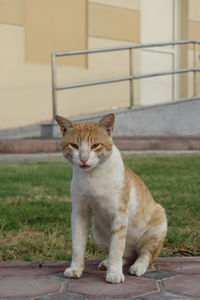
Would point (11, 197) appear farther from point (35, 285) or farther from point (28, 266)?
point (35, 285)

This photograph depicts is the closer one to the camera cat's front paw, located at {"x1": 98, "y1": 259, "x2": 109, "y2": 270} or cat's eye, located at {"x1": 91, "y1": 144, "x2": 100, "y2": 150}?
cat's eye, located at {"x1": 91, "y1": 144, "x2": 100, "y2": 150}

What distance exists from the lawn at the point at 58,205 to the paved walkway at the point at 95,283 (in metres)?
0.34

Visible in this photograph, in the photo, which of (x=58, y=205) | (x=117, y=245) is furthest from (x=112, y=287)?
(x=58, y=205)

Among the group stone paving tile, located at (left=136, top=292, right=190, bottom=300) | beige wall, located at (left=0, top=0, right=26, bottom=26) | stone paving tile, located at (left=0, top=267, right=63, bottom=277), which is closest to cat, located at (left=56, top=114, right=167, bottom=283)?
stone paving tile, located at (left=0, top=267, right=63, bottom=277)

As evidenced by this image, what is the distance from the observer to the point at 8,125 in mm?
10133

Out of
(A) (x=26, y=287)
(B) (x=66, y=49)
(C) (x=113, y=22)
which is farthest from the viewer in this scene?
(C) (x=113, y=22)

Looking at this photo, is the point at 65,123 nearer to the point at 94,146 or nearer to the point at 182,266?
the point at 94,146

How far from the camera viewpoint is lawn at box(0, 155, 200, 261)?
3.23 meters

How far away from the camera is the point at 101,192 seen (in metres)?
2.53

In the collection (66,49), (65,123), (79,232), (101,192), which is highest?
(66,49)

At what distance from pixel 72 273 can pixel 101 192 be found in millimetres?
407

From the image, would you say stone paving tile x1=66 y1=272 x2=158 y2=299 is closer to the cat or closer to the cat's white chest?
the cat

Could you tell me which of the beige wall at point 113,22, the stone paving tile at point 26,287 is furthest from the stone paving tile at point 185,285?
the beige wall at point 113,22

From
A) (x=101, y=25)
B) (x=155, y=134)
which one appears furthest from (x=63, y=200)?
(x=101, y=25)
